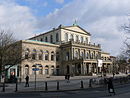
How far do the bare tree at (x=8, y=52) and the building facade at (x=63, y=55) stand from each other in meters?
31.2

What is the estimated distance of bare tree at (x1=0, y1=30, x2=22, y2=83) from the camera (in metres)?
30.7

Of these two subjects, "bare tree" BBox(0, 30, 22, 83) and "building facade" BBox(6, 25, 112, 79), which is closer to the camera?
"bare tree" BBox(0, 30, 22, 83)

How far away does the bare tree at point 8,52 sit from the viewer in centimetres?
3072

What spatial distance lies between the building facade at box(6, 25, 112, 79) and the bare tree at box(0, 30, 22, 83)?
102 feet

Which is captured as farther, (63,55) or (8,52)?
(63,55)

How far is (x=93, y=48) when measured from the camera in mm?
83188

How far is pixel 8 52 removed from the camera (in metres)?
31.6

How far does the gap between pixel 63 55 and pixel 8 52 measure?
48.4 m

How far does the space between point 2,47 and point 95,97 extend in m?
20.1

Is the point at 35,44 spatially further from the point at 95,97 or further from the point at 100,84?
the point at 95,97

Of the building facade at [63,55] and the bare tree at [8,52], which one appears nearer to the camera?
the bare tree at [8,52]

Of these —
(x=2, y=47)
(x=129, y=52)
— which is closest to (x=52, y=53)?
(x=2, y=47)

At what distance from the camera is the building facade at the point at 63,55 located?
226ft

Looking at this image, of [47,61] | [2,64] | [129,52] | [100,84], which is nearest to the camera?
[129,52]
